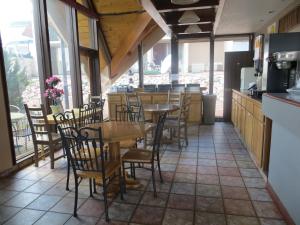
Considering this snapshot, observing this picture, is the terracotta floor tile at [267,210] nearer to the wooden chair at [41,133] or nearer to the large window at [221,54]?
the wooden chair at [41,133]

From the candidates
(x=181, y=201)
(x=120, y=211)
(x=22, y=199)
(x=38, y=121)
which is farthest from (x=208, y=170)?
(x=38, y=121)

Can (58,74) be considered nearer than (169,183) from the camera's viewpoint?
No

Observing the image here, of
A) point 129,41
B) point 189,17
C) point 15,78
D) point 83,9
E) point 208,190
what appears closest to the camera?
point 208,190

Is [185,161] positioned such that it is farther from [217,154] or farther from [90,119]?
[90,119]

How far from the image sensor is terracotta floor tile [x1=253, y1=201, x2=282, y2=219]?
216 centimetres

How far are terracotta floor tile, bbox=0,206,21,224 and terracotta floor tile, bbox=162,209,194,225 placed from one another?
1.46 metres

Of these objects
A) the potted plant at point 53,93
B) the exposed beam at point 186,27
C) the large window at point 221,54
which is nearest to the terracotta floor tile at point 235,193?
the potted plant at point 53,93

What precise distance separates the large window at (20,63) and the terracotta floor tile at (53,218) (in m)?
1.68

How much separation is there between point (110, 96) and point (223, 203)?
4344 millimetres

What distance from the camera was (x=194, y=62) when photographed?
6996mm

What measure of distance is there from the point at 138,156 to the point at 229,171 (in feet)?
4.37

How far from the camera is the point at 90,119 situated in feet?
14.1

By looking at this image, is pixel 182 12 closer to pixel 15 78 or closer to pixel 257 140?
pixel 257 140

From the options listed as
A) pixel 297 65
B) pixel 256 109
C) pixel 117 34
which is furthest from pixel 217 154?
pixel 117 34
